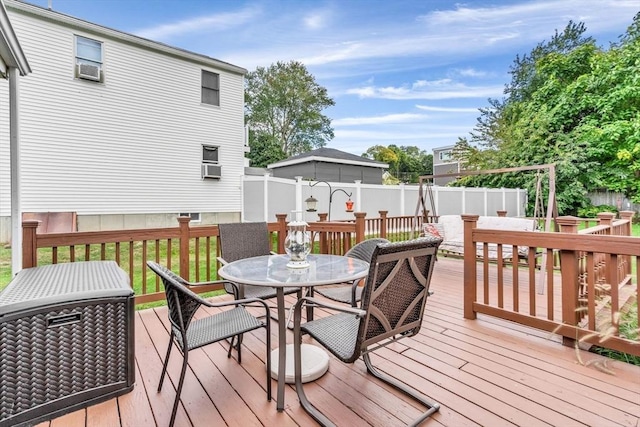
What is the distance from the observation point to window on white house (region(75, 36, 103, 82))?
8250 millimetres

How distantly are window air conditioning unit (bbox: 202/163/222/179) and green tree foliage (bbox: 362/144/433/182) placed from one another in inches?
887

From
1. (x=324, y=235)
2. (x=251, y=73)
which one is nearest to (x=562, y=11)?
(x=324, y=235)

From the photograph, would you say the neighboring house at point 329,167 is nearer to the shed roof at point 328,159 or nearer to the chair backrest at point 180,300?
the shed roof at point 328,159

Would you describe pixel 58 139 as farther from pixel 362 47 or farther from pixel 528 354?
pixel 528 354

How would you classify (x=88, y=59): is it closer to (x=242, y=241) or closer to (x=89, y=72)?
(x=89, y=72)

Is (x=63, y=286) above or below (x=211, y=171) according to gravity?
below

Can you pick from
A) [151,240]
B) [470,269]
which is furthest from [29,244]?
[470,269]

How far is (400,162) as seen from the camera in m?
33.0

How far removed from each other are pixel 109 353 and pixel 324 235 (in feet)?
12.4

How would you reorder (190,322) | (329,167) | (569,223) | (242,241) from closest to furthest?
(190,322) < (569,223) < (242,241) < (329,167)

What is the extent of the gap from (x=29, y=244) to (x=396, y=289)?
10.7 feet

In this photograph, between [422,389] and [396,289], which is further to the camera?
[422,389]

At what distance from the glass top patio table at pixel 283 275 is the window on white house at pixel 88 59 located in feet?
28.8

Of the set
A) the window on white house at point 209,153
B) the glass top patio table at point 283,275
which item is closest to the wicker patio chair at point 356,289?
the glass top patio table at point 283,275
